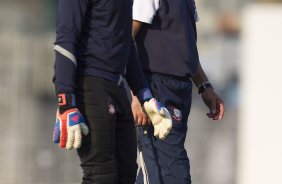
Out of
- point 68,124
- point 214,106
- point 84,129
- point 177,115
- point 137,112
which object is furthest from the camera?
point 214,106

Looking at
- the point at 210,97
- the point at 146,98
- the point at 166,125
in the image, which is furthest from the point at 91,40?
the point at 210,97

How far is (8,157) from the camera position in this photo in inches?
659

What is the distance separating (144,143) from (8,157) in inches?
452

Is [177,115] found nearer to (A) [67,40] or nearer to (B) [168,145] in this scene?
(B) [168,145]

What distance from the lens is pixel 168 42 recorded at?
5492 mm

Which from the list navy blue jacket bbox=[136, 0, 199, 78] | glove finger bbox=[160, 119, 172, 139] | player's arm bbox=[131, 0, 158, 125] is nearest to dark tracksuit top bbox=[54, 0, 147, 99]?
glove finger bbox=[160, 119, 172, 139]

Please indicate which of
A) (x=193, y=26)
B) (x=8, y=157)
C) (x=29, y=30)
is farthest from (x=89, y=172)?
(x=29, y=30)

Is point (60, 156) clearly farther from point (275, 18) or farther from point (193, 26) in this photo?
point (193, 26)

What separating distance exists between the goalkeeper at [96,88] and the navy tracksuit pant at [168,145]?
2.24ft

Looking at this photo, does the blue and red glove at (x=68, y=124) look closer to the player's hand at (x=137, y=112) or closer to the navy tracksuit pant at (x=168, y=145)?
the player's hand at (x=137, y=112)

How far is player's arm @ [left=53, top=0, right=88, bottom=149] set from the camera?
173 inches

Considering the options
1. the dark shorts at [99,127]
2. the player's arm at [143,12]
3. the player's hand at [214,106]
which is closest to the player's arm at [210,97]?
the player's hand at [214,106]

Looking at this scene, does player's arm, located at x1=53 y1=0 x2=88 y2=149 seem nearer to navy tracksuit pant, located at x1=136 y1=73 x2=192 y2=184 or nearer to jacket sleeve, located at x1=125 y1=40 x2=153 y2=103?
jacket sleeve, located at x1=125 y1=40 x2=153 y2=103

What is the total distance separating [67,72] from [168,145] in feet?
4.00
